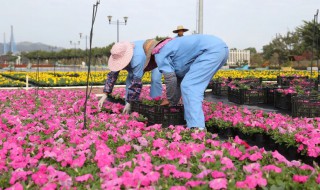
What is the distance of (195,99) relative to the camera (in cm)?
457

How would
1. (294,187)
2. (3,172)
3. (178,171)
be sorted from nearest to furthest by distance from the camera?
1. (294,187)
2. (178,171)
3. (3,172)

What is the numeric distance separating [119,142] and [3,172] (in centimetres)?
115

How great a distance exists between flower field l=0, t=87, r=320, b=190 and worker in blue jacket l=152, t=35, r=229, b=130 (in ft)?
2.13

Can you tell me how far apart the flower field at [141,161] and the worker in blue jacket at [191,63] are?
0.65 metres

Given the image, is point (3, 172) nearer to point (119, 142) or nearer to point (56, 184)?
point (56, 184)

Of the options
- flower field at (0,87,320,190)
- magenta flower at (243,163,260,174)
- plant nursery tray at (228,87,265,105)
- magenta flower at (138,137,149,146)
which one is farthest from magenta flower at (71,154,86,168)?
plant nursery tray at (228,87,265,105)

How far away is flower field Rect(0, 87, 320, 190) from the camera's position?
91.2 inches

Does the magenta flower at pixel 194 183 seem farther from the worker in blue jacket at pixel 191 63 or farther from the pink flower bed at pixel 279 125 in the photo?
the worker in blue jacket at pixel 191 63

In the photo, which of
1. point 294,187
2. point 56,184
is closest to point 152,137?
point 56,184

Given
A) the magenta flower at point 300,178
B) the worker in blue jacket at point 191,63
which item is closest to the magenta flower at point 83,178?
the magenta flower at point 300,178

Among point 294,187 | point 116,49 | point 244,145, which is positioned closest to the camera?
point 294,187

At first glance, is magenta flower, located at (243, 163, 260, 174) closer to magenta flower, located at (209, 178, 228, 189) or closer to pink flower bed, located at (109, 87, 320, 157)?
magenta flower, located at (209, 178, 228, 189)

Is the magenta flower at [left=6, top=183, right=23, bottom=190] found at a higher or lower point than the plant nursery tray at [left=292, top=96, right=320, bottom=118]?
lower

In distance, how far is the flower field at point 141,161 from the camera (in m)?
2.32
